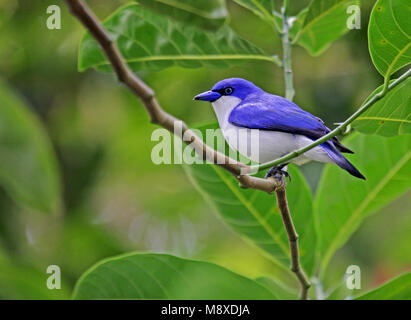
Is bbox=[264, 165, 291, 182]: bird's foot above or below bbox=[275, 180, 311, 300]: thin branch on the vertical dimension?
above

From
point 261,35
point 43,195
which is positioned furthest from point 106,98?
point 43,195

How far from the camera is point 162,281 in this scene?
1321 mm

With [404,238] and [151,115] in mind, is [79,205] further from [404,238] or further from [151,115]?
[151,115]

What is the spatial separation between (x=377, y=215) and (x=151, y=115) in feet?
8.58

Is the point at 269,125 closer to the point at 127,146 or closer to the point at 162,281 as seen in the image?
the point at 162,281

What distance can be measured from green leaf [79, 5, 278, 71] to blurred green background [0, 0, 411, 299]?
938 millimetres

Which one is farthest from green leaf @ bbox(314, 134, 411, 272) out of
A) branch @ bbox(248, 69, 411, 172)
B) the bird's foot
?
branch @ bbox(248, 69, 411, 172)

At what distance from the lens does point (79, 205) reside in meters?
2.51

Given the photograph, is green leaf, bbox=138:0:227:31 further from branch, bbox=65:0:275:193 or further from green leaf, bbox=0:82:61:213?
green leaf, bbox=0:82:61:213

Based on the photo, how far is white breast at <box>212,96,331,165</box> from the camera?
106 cm

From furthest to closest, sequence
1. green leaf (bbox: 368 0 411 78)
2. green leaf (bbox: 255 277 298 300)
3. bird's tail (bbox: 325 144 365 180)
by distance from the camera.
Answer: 1. green leaf (bbox: 255 277 298 300)
2. bird's tail (bbox: 325 144 365 180)
3. green leaf (bbox: 368 0 411 78)

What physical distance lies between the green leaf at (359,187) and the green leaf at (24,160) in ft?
2.80

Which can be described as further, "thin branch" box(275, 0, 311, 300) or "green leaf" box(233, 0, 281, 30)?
"green leaf" box(233, 0, 281, 30)
